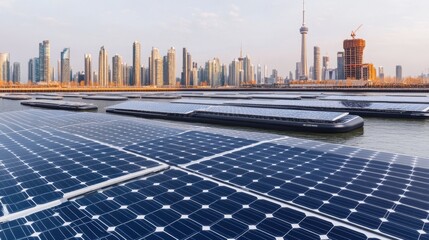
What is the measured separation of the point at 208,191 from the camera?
13.8m

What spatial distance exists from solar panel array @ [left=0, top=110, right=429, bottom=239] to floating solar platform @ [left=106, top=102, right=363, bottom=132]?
2283cm

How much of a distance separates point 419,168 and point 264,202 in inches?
437

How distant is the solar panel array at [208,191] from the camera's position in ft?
34.8

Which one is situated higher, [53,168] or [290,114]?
[290,114]

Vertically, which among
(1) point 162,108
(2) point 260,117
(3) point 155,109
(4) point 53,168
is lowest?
(4) point 53,168

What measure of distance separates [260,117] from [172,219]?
43.0m

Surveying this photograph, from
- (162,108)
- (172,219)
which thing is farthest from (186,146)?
(162,108)

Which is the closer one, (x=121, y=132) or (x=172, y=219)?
(x=172, y=219)

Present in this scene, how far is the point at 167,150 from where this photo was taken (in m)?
21.5

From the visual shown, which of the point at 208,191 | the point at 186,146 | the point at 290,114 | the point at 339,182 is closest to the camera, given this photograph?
the point at 208,191

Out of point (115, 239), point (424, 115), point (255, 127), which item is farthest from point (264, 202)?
point (424, 115)

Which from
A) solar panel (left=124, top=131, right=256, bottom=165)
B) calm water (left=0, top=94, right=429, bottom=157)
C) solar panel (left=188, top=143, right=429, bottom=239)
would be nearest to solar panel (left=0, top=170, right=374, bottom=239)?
solar panel (left=188, top=143, right=429, bottom=239)

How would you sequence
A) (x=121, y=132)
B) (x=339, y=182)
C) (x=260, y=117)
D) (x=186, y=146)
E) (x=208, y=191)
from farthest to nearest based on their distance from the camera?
(x=260, y=117) < (x=121, y=132) < (x=186, y=146) < (x=339, y=182) < (x=208, y=191)

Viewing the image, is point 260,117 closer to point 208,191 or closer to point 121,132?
point 121,132
